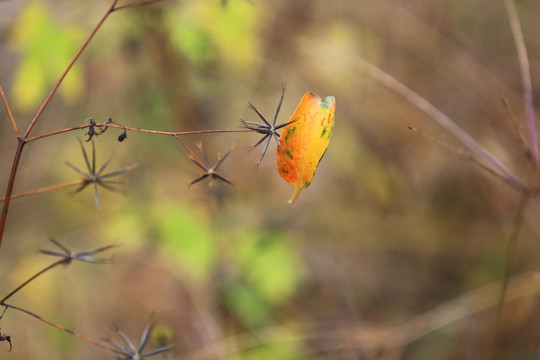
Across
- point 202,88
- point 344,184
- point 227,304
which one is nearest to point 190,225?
point 227,304

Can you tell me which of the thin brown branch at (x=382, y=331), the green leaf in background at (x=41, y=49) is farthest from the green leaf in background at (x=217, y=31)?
the thin brown branch at (x=382, y=331)

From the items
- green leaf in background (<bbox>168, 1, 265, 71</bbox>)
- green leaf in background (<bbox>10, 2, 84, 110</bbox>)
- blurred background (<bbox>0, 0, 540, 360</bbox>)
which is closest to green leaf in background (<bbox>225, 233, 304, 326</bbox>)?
blurred background (<bbox>0, 0, 540, 360</bbox>)

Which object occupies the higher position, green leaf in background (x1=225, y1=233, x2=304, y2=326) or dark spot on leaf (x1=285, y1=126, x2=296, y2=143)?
green leaf in background (x1=225, y1=233, x2=304, y2=326)

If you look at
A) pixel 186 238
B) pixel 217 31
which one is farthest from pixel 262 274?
pixel 217 31

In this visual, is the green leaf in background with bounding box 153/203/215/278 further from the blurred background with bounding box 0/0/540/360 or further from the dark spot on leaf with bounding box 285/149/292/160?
the dark spot on leaf with bounding box 285/149/292/160

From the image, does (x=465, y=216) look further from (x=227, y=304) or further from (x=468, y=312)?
(x=227, y=304)

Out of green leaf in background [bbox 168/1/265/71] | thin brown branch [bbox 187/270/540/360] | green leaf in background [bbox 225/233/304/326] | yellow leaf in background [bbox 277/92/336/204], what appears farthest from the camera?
green leaf in background [bbox 225/233/304/326]

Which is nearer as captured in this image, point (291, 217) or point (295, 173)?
point (295, 173)
